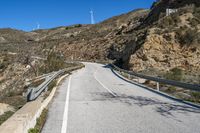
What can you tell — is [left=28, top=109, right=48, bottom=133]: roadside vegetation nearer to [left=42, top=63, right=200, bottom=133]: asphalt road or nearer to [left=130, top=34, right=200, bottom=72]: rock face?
[left=42, top=63, right=200, bottom=133]: asphalt road

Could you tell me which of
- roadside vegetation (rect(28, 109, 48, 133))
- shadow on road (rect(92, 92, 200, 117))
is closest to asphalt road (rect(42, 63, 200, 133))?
shadow on road (rect(92, 92, 200, 117))

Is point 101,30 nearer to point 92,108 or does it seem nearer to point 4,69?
point 4,69

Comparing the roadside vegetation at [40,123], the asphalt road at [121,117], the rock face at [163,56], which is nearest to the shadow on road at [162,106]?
the asphalt road at [121,117]

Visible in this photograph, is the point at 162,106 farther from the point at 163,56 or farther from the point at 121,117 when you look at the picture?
the point at 163,56

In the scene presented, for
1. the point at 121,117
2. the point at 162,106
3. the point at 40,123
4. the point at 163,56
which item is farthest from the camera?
the point at 163,56

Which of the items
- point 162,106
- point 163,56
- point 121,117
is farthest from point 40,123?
point 163,56

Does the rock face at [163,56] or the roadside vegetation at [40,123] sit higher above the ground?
the rock face at [163,56]

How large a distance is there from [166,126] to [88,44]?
9068cm

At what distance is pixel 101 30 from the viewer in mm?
126875

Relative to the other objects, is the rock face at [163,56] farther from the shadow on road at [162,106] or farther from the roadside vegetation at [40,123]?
the roadside vegetation at [40,123]

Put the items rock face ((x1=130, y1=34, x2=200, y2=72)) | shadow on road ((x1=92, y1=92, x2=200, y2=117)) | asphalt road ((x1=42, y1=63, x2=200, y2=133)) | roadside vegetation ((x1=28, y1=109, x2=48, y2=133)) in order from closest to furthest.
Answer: roadside vegetation ((x1=28, y1=109, x2=48, y2=133))
asphalt road ((x1=42, y1=63, x2=200, y2=133))
shadow on road ((x1=92, y1=92, x2=200, y2=117))
rock face ((x1=130, y1=34, x2=200, y2=72))

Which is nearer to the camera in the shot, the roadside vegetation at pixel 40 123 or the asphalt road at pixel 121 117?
the roadside vegetation at pixel 40 123

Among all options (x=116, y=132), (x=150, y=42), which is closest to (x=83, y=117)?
(x=116, y=132)

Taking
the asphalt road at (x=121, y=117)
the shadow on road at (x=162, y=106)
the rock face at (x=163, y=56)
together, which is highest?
the rock face at (x=163, y=56)
